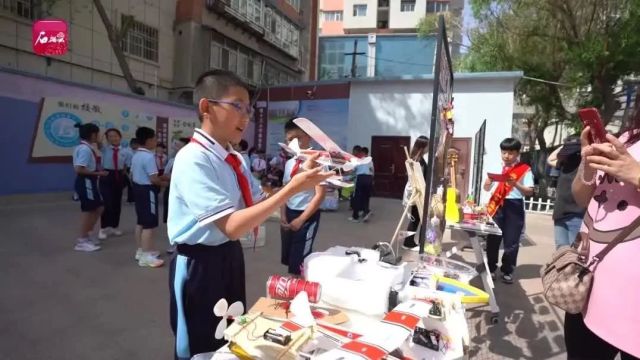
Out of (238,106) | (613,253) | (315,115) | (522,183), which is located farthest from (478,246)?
(315,115)

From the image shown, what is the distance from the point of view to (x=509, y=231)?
4297 mm

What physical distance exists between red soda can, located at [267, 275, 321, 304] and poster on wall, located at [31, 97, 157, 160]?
27.6ft

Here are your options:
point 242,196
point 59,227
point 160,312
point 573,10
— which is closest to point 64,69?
point 59,227

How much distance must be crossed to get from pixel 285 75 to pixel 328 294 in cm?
2093

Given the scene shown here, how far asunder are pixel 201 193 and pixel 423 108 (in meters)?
11.0

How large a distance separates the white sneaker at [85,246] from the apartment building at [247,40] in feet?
34.9

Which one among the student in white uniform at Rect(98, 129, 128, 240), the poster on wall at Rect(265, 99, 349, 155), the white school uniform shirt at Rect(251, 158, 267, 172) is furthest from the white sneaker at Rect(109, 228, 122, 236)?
the poster on wall at Rect(265, 99, 349, 155)

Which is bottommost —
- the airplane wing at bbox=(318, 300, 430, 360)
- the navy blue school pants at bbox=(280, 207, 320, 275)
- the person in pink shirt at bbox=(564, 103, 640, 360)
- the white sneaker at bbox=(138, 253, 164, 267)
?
the white sneaker at bbox=(138, 253, 164, 267)

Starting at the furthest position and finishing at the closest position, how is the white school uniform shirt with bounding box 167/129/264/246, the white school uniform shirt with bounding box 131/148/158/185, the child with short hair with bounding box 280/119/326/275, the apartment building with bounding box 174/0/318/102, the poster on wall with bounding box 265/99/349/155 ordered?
the apartment building with bounding box 174/0/318/102, the poster on wall with bounding box 265/99/349/155, the white school uniform shirt with bounding box 131/148/158/185, the child with short hair with bounding box 280/119/326/275, the white school uniform shirt with bounding box 167/129/264/246

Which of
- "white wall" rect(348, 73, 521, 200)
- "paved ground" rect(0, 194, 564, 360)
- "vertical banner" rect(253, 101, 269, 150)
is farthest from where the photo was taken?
"vertical banner" rect(253, 101, 269, 150)

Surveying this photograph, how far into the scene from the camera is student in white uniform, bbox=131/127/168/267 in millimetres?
4297

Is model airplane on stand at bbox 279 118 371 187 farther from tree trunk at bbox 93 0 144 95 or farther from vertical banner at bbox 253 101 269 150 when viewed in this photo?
vertical banner at bbox 253 101 269 150

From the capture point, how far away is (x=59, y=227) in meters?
5.80

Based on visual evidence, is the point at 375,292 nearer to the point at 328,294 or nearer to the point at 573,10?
the point at 328,294
